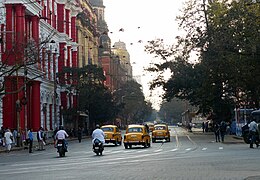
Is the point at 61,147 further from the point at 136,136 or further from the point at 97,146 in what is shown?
the point at 136,136

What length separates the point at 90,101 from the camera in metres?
81.2

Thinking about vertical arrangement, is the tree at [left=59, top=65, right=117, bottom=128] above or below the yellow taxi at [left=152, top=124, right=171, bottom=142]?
above

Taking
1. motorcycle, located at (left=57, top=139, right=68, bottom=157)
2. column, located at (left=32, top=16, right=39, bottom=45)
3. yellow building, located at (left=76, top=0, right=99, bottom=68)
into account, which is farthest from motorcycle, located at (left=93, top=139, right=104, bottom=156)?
yellow building, located at (left=76, top=0, right=99, bottom=68)

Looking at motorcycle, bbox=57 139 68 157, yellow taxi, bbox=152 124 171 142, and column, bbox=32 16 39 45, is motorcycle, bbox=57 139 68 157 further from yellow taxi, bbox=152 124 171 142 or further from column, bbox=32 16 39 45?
column, bbox=32 16 39 45

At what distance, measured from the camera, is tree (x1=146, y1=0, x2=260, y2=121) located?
47.4 meters

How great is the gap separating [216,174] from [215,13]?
3508 centimetres

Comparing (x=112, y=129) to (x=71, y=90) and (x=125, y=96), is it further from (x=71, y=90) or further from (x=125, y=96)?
(x=125, y=96)

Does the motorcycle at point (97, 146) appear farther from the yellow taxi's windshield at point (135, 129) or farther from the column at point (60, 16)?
the column at point (60, 16)

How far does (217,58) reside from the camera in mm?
56938

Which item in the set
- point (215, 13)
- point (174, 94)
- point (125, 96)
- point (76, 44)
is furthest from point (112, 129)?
point (125, 96)

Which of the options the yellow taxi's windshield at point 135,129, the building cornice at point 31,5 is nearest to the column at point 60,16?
the building cornice at point 31,5

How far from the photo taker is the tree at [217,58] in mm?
47406

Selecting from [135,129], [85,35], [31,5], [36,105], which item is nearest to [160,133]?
[135,129]

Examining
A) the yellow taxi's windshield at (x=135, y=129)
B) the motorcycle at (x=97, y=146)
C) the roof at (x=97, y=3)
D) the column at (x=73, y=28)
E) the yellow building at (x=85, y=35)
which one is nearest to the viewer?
the motorcycle at (x=97, y=146)
